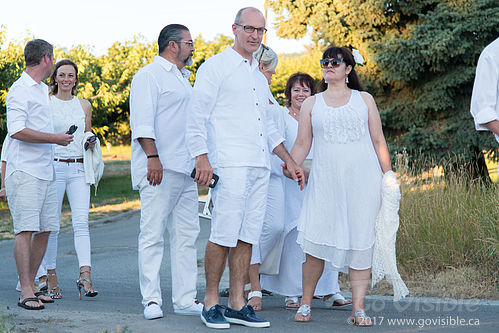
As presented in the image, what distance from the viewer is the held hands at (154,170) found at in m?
5.52

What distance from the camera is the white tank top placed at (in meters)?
6.93

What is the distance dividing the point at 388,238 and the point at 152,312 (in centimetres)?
185

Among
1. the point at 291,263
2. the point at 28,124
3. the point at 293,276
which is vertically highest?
the point at 28,124

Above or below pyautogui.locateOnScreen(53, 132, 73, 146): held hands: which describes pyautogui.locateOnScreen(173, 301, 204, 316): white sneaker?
below

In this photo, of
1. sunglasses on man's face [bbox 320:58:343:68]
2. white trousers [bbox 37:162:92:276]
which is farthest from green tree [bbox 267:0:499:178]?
sunglasses on man's face [bbox 320:58:343:68]

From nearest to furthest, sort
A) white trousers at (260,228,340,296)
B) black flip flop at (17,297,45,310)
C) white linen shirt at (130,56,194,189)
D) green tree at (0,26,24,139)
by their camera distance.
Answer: white linen shirt at (130,56,194,189)
black flip flop at (17,297,45,310)
white trousers at (260,228,340,296)
green tree at (0,26,24,139)

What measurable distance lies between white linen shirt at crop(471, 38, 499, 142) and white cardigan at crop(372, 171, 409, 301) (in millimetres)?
964

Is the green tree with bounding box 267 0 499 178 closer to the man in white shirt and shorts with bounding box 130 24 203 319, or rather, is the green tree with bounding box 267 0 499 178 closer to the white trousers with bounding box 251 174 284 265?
the white trousers with bounding box 251 174 284 265

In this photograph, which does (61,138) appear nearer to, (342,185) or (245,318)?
(245,318)

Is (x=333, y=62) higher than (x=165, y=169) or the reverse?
higher

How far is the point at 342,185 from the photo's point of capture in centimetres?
547

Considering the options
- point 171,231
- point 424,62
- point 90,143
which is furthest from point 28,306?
point 424,62

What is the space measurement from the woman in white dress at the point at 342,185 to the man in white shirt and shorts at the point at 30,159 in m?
2.14

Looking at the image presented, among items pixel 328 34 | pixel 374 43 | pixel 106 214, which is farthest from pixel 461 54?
pixel 106 214
